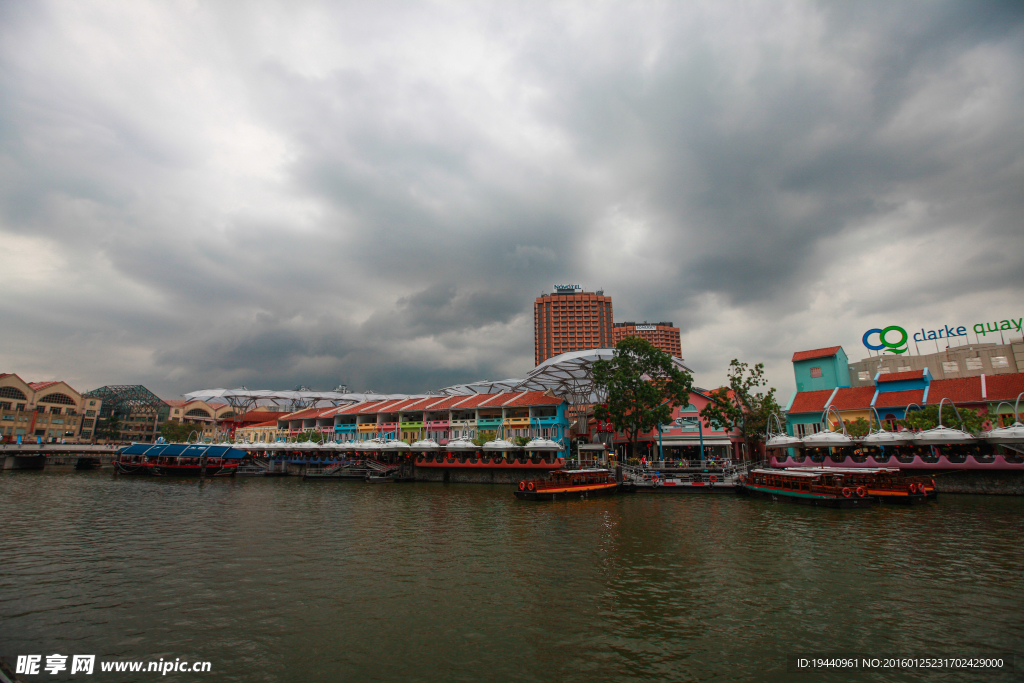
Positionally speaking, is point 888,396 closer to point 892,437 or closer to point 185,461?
point 892,437

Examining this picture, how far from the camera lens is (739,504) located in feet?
99.8

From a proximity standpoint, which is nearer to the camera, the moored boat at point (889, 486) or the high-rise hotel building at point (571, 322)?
the moored boat at point (889, 486)

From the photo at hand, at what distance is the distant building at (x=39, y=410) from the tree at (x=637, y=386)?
94.2 meters

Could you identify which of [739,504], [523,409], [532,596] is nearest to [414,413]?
[523,409]

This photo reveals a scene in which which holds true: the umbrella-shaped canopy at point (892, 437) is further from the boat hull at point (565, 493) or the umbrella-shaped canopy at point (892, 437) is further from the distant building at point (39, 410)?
the distant building at point (39, 410)

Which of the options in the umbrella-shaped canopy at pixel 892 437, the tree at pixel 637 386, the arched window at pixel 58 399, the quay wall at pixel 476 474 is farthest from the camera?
the arched window at pixel 58 399

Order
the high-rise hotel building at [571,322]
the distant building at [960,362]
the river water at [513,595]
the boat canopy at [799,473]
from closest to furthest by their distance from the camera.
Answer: the river water at [513,595] < the boat canopy at [799,473] < the distant building at [960,362] < the high-rise hotel building at [571,322]

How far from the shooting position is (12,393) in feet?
266

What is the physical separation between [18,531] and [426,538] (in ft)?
57.9

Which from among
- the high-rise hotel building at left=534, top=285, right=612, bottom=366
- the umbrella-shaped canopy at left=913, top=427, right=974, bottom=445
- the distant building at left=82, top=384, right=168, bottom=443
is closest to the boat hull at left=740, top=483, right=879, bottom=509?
the umbrella-shaped canopy at left=913, top=427, right=974, bottom=445

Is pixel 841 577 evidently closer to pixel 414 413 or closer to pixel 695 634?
pixel 695 634

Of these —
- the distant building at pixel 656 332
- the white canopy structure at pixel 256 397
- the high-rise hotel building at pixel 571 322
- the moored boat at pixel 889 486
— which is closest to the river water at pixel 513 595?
the moored boat at pixel 889 486

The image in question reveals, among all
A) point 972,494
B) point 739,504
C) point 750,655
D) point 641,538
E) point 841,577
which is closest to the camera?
point 750,655

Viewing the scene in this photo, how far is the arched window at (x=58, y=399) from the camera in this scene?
287 ft
